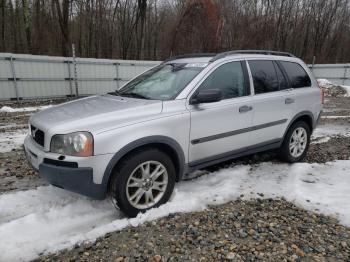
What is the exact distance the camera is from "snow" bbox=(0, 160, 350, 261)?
3008 mm

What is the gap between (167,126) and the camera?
345cm

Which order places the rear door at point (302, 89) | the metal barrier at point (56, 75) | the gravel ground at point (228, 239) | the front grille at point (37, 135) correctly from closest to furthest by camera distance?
1. the gravel ground at point (228, 239)
2. the front grille at point (37, 135)
3. the rear door at point (302, 89)
4. the metal barrier at point (56, 75)

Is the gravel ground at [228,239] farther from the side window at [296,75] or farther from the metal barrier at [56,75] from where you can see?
the metal barrier at [56,75]

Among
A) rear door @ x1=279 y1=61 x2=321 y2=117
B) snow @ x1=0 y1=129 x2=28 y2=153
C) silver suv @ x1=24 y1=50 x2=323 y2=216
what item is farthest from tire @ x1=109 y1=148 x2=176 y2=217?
snow @ x1=0 y1=129 x2=28 y2=153

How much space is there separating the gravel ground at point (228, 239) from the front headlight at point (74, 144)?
874 mm

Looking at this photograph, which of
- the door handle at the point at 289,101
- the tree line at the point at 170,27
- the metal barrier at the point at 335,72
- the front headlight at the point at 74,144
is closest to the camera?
the front headlight at the point at 74,144

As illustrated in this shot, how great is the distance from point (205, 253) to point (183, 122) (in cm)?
143

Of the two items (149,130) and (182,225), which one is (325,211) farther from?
(149,130)

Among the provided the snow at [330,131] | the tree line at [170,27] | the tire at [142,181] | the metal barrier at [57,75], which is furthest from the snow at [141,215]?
the tree line at [170,27]

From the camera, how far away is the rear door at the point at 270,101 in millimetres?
4461

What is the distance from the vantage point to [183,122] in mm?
3590

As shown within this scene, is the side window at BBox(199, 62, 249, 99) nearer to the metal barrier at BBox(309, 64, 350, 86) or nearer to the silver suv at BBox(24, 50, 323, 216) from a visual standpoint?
the silver suv at BBox(24, 50, 323, 216)

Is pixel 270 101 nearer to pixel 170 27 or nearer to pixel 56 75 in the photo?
pixel 56 75

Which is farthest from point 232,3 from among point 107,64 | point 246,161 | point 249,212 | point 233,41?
point 249,212
